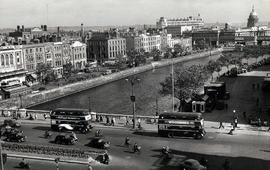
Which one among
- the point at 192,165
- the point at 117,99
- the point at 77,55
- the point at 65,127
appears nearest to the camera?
the point at 192,165

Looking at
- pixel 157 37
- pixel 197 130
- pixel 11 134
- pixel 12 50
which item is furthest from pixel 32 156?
pixel 157 37

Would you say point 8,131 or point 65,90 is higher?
point 8,131

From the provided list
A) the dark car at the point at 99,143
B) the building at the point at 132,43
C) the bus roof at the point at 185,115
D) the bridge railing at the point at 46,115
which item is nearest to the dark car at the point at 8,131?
the bridge railing at the point at 46,115

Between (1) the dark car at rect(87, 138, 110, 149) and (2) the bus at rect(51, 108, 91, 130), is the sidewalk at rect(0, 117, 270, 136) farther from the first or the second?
(1) the dark car at rect(87, 138, 110, 149)

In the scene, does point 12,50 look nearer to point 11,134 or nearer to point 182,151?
point 11,134

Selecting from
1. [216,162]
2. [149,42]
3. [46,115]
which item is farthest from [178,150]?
[149,42]

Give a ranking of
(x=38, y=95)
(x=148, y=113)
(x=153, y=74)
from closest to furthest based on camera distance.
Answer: (x=148, y=113)
(x=38, y=95)
(x=153, y=74)

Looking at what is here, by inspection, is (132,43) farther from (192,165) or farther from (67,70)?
(192,165)
